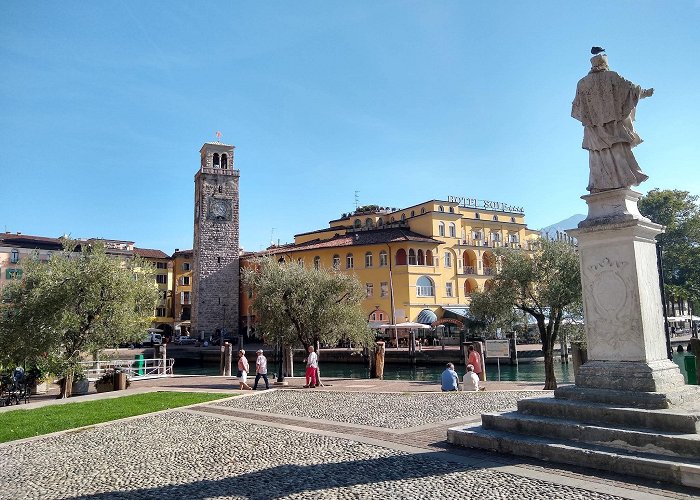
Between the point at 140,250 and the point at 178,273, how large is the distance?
373 inches

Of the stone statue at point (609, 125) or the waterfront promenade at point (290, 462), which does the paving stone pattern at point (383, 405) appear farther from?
the stone statue at point (609, 125)

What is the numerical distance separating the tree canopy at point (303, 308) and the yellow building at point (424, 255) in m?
25.8

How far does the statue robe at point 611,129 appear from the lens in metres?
8.72

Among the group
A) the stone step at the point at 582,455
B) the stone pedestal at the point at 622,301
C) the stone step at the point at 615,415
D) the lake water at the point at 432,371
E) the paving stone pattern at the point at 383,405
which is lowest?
the lake water at the point at 432,371

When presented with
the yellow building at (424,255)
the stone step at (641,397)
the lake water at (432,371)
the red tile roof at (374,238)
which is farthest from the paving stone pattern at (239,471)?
the red tile roof at (374,238)

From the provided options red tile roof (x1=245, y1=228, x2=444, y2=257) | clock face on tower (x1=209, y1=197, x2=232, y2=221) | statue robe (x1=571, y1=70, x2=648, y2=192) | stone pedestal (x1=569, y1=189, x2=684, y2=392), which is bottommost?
stone pedestal (x1=569, y1=189, x2=684, y2=392)

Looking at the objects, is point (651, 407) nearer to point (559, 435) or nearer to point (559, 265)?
point (559, 435)

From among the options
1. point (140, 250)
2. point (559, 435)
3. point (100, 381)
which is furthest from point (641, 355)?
point (140, 250)

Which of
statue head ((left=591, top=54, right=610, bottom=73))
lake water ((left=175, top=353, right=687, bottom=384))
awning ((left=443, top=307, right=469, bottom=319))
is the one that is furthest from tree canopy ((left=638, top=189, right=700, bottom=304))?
statue head ((left=591, top=54, right=610, bottom=73))

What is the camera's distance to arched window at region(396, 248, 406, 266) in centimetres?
5694

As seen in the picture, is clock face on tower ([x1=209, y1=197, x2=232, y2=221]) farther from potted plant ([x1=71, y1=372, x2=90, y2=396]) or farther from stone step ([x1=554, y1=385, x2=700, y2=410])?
stone step ([x1=554, y1=385, x2=700, y2=410])

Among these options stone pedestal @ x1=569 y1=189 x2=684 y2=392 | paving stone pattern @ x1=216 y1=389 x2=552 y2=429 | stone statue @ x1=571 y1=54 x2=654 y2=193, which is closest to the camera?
stone pedestal @ x1=569 y1=189 x2=684 y2=392

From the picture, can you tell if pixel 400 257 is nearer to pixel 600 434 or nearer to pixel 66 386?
pixel 66 386

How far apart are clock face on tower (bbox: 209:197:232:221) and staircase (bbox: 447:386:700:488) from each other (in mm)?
64373
